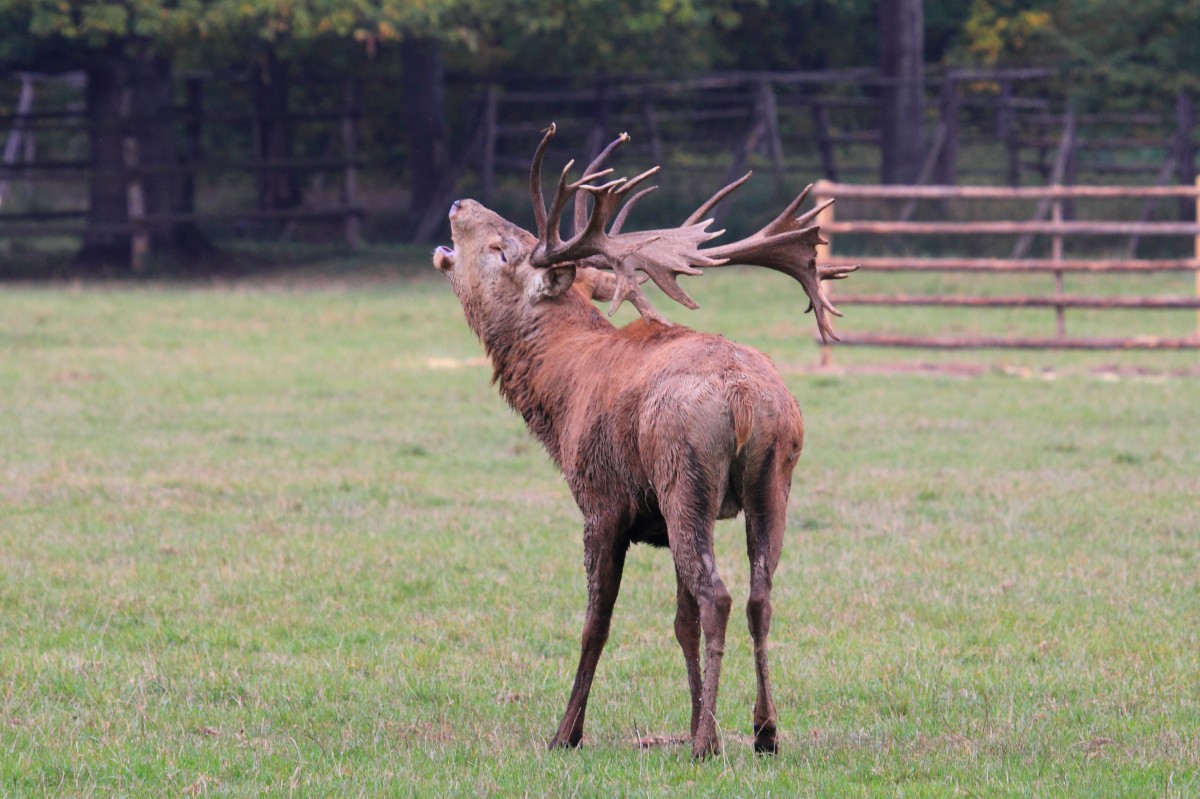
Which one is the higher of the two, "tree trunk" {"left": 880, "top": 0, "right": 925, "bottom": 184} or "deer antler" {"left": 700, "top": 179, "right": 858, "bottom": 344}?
"tree trunk" {"left": 880, "top": 0, "right": 925, "bottom": 184}

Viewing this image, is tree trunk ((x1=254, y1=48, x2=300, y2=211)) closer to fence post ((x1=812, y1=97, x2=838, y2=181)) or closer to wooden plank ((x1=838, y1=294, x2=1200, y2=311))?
fence post ((x1=812, y1=97, x2=838, y2=181))

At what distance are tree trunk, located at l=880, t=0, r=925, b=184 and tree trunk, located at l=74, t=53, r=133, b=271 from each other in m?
12.4

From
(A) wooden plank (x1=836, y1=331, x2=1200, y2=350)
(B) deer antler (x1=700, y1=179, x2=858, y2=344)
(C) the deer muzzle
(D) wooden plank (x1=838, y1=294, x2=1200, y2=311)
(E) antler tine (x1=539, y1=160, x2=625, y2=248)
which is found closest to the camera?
(E) antler tine (x1=539, y1=160, x2=625, y2=248)

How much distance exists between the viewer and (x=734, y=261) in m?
5.59

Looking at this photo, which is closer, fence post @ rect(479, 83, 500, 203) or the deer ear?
the deer ear

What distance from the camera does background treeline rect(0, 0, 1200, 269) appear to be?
81.1 feet

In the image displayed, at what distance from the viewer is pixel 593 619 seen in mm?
5172

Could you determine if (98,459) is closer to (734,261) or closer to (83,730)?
(83,730)

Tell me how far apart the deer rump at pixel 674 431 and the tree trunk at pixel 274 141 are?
2576cm

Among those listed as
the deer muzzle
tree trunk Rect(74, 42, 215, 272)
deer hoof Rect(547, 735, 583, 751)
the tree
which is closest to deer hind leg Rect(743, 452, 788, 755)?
deer hoof Rect(547, 735, 583, 751)

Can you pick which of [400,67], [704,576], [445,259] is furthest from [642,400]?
[400,67]

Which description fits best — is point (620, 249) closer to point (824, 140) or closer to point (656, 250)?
point (656, 250)

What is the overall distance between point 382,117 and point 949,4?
13.1 meters

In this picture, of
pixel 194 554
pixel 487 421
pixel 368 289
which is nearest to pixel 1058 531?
pixel 194 554
